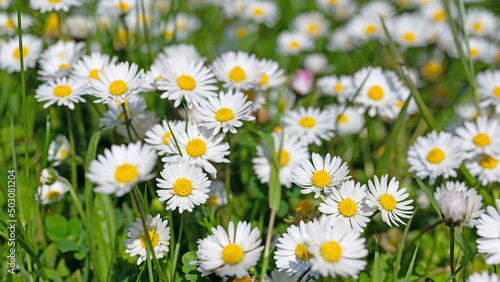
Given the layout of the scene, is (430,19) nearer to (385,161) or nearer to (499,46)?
(499,46)

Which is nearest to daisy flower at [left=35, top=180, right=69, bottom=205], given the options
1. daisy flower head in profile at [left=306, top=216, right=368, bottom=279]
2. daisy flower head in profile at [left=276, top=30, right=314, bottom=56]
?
daisy flower head in profile at [left=306, top=216, right=368, bottom=279]

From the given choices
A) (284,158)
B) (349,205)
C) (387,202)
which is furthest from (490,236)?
(284,158)

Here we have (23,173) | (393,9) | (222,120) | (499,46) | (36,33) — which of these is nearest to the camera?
(222,120)

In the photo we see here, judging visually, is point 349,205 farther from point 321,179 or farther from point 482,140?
point 482,140

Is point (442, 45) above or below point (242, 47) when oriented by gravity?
below

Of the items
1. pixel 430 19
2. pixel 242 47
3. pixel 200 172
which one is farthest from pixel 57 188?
pixel 430 19
